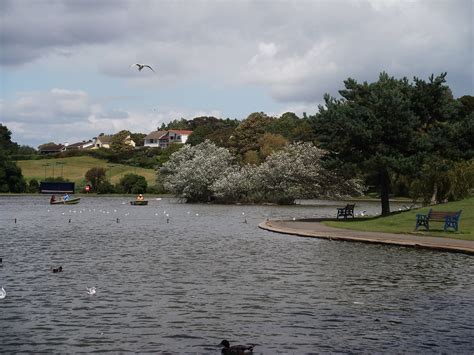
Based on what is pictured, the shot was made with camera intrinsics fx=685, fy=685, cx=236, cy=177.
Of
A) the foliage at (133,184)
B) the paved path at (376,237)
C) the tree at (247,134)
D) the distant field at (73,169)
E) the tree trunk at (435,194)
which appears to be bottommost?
the paved path at (376,237)

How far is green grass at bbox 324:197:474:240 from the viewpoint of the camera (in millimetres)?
37344

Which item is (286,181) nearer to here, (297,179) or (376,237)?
(297,179)

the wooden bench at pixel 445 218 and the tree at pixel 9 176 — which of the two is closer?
the wooden bench at pixel 445 218

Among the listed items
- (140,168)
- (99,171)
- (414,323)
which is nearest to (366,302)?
(414,323)

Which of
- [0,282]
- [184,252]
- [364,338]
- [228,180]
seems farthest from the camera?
[228,180]

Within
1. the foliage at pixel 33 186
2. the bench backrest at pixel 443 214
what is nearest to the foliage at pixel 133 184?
the foliage at pixel 33 186

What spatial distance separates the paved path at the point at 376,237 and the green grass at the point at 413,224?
119cm

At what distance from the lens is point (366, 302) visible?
20.3 meters

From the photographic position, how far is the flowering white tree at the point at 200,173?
104m

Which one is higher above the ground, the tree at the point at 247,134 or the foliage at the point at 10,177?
the tree at the point at 247,134

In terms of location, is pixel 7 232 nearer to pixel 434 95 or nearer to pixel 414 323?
pixel 434 95

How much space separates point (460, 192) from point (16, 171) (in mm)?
114071

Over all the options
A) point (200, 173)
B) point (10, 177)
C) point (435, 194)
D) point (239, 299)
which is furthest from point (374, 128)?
point (10, 177)

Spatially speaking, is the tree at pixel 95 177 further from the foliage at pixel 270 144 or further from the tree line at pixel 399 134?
the tree line at pixel 399 134
